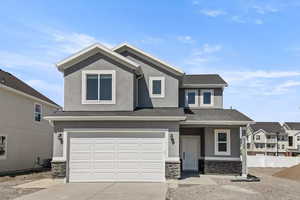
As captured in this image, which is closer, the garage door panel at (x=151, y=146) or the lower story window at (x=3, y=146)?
the garage door panel at (x=151, y=146)

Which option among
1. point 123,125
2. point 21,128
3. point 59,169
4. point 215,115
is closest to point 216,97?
point 215,115

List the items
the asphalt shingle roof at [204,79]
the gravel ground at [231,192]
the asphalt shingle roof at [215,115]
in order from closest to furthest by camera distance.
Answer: the gravel ground at [231,192] → the asphalt shingle roof at [215,115] → the asphalt shingle roof at [204,79]

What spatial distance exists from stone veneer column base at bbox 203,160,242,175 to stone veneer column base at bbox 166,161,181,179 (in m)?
4.00

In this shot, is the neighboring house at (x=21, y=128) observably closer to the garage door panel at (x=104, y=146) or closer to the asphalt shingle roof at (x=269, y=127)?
the garage door panel at (x=104, y=146)

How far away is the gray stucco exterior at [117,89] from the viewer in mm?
17312

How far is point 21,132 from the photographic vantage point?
24.2m

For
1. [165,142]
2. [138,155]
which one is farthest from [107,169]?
[165,142]

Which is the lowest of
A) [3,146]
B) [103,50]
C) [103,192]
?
[103,192]

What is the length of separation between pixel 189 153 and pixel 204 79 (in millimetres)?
5090

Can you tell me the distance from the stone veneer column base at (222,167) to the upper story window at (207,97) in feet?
13.5

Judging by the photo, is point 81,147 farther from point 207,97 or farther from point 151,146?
point 207,97

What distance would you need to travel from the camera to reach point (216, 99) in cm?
2234

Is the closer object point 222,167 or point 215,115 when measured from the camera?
point 222,167

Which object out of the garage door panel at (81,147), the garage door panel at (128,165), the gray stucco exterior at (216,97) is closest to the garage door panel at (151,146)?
the garage door panel at (128,165)
